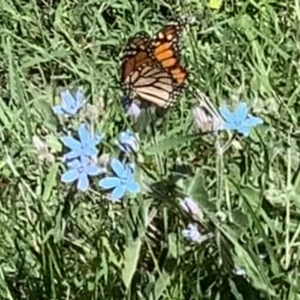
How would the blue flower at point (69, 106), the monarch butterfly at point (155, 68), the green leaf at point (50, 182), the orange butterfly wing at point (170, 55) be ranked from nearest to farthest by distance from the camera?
the blue flower at point (69, 106), the green leaf at point (50, 182), the monarch butterfly at point (155, 68), the orange butterfly wing at point (170, 55)

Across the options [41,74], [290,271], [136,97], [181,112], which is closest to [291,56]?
[181,112]

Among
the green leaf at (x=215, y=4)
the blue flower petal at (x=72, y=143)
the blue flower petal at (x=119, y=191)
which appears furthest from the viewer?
the green leaf at (x=215, y=4)

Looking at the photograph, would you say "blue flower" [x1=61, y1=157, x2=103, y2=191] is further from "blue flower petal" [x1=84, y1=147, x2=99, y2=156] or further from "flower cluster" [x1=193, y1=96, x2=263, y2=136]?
"flower cluster" [x1=193, y1=96, x2=263, y2=136]

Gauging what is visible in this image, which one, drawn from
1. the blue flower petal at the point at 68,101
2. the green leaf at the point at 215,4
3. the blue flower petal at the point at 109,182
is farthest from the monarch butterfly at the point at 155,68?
the green leaf at the point at 215,4

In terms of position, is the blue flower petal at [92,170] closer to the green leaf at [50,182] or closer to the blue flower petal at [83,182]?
the blue flower petal at [83,182]

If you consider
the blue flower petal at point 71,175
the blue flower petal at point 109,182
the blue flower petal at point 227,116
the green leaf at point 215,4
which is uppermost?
the green leaf at point 215,4

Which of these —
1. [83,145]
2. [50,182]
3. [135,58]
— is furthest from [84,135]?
[135,58]

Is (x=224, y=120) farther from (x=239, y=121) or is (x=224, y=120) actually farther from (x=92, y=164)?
(x=92, y=164)
